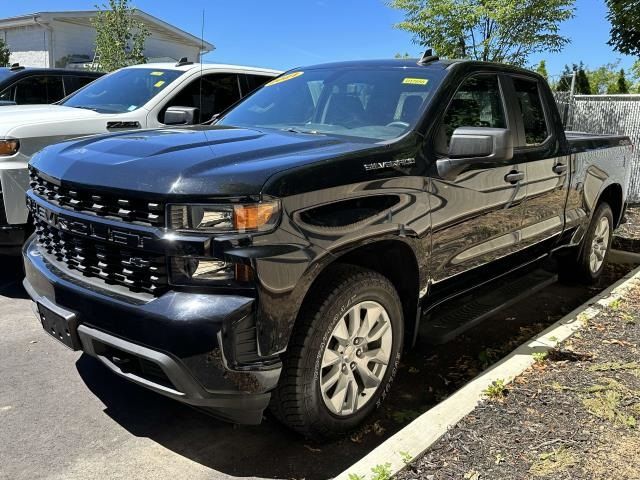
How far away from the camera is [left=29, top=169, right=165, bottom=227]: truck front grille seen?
8.42 ft

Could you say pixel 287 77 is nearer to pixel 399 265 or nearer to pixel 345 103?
pixel 345 103

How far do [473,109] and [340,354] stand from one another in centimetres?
200

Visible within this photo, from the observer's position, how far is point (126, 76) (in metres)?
6.94

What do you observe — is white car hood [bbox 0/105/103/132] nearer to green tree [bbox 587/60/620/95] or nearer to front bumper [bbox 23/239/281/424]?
front bumper [bbox 23/239/281/424]

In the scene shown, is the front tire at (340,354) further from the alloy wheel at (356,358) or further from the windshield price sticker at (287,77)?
the windshield price sticker at (287,77)

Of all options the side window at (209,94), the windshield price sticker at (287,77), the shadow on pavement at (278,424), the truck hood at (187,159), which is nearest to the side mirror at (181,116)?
the windshield price sticker at (287,77)

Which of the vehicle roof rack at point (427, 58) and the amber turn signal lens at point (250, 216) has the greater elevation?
the vehicle roof rack at point (427, 58)

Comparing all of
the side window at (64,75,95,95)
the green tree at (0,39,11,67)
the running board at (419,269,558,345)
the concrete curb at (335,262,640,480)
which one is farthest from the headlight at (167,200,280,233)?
the green tree at (0,39,11,67)

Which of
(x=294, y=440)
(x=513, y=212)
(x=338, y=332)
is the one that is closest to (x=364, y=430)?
(x=294, y=440)

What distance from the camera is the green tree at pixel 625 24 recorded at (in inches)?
380

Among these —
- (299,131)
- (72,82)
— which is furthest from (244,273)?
(72,82)

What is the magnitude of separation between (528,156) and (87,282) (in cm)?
310

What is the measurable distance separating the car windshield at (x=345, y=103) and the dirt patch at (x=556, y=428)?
63.9 inches

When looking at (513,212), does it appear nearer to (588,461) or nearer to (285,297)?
(588,461)
